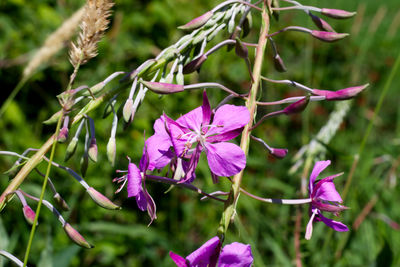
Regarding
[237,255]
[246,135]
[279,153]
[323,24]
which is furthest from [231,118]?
[323,24]

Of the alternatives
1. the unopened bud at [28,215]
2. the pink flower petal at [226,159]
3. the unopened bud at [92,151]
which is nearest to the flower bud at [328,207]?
the pink flower petal at [226,159]

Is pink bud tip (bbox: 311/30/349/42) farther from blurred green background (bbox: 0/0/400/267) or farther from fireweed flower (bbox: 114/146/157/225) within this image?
blurred green background (bbox: 0/0/400/267)

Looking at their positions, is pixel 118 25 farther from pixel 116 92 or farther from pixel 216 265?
pixel 216 265

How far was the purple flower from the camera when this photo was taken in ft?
2.92

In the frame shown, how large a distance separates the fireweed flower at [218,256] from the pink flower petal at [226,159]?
5.6 inches

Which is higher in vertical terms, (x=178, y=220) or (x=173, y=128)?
(x=173, y=128)

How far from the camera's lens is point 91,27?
863 millimetres

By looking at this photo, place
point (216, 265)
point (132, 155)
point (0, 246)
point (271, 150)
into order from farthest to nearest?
point (132, 155) < point (0, 246) < point (271, 150) < point (216, 265)

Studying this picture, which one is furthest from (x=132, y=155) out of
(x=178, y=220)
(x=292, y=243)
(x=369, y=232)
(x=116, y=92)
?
(x=116, y=92)

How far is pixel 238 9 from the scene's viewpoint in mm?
1071

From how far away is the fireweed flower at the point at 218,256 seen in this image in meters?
0.85

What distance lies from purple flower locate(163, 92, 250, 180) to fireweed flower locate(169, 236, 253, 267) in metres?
0.15

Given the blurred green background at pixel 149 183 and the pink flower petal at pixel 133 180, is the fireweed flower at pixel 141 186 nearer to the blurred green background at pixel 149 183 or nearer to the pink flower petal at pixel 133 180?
the pink flower petal at pixel 133 180

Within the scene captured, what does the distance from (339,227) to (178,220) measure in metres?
2.36
